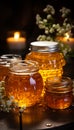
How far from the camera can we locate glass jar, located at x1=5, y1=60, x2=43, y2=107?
2.06 ft

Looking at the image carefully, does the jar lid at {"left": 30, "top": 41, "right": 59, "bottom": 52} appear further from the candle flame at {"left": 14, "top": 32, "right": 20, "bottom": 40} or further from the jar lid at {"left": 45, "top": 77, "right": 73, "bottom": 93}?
the candle flame at {"left": 14, "top": 32, "right": 20, "bottom": 40}

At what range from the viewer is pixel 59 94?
636 millimetres

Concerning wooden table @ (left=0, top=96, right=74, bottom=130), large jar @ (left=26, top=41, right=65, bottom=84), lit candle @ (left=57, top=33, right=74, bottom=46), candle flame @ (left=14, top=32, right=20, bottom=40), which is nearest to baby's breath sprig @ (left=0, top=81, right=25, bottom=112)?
wooden table @ (left=0, top=96, right=74, bottom=130)

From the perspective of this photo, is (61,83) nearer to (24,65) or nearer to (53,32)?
(24,65)

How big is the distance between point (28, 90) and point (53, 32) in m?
0.39

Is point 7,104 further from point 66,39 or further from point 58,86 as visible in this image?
point 66,39

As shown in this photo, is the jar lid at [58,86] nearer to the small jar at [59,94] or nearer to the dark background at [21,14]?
the small jar at [59,94]

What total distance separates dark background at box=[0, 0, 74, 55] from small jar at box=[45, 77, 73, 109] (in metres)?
0.57

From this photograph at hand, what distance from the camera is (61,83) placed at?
0.64 metres

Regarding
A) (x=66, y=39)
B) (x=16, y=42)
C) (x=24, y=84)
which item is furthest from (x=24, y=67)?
(x=16, y=42)

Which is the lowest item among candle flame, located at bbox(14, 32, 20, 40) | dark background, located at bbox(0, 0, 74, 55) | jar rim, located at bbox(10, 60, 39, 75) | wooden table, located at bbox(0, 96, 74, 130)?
wooden table, located at bbox(0, 96, 74, 130)

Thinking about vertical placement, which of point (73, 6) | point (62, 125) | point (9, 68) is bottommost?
point (62, 125)

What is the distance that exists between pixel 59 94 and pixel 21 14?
2.04ft

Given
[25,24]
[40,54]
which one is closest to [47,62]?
[40,54]
